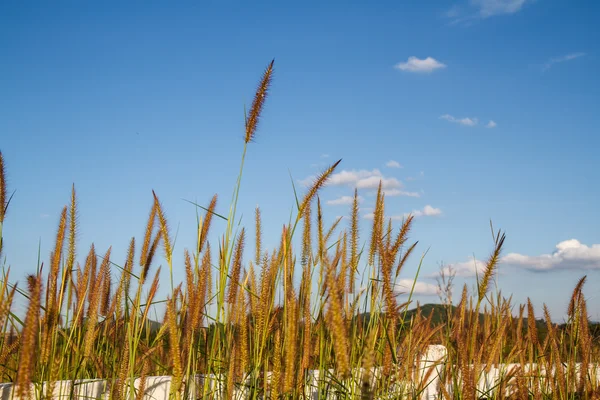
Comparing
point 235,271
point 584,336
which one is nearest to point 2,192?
point 235,271

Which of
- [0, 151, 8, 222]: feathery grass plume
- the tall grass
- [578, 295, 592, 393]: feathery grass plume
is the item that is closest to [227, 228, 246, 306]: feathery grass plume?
the tall grass

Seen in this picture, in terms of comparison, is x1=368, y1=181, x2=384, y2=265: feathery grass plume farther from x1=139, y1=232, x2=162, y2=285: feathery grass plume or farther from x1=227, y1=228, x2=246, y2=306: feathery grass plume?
x1=139, y1=232, x2=162, y2=285: feathery grass plume

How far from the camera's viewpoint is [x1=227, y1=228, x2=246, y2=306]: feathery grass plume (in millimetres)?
2424

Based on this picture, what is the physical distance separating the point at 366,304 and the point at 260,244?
714 mm

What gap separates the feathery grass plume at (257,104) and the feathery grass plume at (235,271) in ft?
1.59

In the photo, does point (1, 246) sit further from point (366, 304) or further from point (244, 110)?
point (366, 304)

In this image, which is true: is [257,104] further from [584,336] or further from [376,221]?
[584,336]

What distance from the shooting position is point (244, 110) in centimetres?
241

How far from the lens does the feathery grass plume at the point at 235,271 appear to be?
2424mm

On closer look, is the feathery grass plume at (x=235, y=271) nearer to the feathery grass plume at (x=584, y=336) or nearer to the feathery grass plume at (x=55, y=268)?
the feathery grass plume at (x=55, y=268)

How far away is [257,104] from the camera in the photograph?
8.01ft

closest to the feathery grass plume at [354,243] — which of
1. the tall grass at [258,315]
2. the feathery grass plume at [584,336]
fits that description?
the tall grass at [258,315]

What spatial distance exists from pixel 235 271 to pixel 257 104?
728 mm

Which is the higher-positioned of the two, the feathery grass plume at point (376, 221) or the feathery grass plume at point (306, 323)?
the feathery grass plume at point (376, 221)
